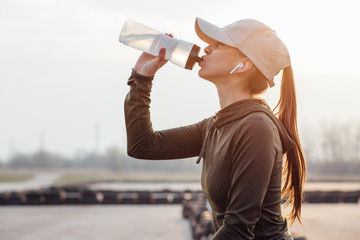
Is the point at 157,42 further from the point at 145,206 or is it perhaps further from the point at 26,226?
the point at 145,206

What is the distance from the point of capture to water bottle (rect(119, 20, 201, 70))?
2404 mm

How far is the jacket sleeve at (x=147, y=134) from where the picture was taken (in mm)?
2363

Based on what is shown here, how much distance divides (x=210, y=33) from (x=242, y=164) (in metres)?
0.61

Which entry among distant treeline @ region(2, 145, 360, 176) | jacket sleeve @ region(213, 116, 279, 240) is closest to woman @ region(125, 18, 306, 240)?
jacket sleeve @ region(213, 116, 279, 240)

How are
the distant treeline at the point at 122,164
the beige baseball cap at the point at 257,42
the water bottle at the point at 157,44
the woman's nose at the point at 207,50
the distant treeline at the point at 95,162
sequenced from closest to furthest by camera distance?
the beige baseball cap at the point at 257,42, the woman's nose at the point at 207,50, the water bottle at the point at 157,44, the distant treeline at the point at 122,164, the distant treeline at the point at 95,162

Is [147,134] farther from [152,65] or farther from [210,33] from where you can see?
[210,33]

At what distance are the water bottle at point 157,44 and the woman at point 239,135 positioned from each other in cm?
9

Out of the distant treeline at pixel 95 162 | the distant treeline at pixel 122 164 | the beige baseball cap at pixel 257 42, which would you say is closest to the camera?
the beige baseball cap at pixel 257 42

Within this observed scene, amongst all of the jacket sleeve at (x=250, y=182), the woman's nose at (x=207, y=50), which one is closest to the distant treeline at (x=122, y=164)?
the woman's nose at (x=207, y=50)

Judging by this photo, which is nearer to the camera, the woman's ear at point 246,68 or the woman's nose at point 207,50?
the woman's ear at point 246,68

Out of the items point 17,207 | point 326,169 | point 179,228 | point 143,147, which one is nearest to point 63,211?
point 17,207

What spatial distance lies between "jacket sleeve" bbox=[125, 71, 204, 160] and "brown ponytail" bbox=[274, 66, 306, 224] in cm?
46

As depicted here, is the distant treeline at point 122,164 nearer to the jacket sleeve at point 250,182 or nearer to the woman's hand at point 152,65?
the woman's hand at point 152,65

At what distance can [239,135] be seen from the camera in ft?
6.48
